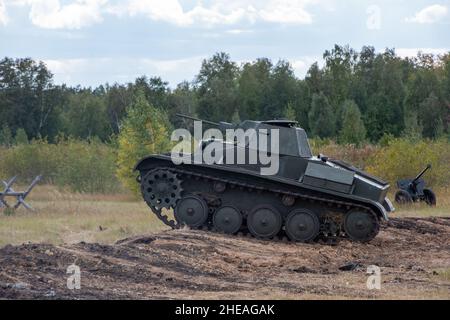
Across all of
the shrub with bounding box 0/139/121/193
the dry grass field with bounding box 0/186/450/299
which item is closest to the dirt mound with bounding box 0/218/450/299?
the dry grass field with bounding box 0/186/450/299

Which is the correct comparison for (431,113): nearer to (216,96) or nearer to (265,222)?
(216,96)

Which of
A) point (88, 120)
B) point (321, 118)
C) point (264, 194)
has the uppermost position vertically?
point (321, 118)

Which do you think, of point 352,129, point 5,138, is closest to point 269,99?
point 352,129

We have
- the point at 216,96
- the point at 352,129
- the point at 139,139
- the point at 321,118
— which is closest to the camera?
the point at 139,139

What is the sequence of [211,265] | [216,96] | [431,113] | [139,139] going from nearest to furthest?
[211,265] < [139,139] < [431,113] < [216,96]

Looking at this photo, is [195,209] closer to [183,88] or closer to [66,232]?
[66,232]

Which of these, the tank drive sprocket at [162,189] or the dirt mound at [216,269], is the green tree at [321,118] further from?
the dirt mound at [216,269]

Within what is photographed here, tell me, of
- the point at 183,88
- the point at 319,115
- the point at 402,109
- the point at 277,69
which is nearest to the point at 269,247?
the point at 319,115

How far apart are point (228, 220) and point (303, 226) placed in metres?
1.39

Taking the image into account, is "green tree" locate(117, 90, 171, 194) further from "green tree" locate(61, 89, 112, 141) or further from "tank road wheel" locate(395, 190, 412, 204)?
"green tree" locate(61, 89, 112, 141)

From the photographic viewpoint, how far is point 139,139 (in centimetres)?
2870

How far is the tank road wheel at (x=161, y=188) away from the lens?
56.9ft

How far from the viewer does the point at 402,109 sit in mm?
52156

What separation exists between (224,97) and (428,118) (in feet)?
37.4
